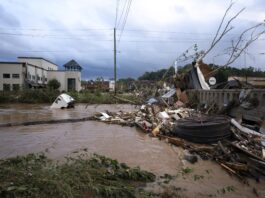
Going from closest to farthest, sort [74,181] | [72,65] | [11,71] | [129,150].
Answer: [74,181]
[129,150]
[11,71]
[72,65]

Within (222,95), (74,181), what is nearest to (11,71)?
(222,95)

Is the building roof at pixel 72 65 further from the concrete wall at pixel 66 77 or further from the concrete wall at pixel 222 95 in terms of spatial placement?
the concrete wall at pixel 222 95

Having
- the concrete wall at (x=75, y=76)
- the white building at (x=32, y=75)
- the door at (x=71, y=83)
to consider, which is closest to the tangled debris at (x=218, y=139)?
the white building at (x=32, y=75)

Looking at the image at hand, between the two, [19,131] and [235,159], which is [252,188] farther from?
[19,131]

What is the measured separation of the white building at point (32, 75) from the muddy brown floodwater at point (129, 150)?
31613 millimetres

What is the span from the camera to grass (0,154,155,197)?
4.66 m

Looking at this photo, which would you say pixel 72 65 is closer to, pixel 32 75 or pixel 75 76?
pixel 75 76

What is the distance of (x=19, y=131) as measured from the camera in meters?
13.2

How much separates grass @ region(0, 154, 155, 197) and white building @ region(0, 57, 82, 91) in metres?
38.8

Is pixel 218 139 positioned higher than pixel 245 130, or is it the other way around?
pixel 245 130

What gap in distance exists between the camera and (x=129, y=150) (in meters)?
9.66

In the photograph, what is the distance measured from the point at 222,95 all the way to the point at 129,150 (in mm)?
6367

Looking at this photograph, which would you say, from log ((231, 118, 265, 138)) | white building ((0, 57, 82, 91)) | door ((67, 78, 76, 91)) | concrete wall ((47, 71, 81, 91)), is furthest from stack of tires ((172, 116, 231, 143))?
door ((67, 78, 76, 91))

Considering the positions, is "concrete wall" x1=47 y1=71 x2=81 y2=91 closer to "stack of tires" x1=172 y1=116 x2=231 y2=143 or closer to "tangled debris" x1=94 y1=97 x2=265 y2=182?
"tangled debris" x1=94 y1=97 x2=265 y2=182
